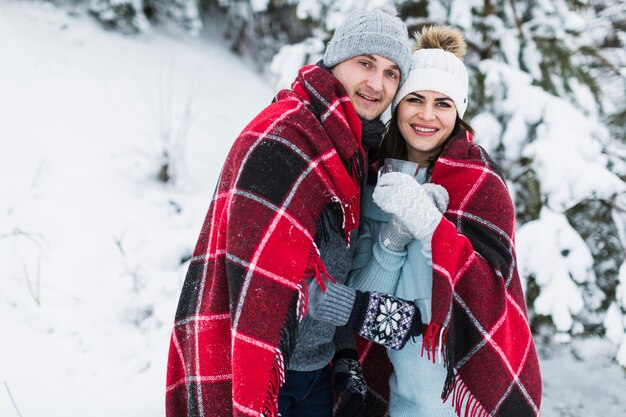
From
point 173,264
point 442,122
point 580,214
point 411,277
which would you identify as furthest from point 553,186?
point 173,264

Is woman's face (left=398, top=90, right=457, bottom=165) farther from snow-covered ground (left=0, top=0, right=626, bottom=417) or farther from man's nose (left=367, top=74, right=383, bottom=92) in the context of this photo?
snow-covered ground (left=0, top=0, right=626, bottom=417)

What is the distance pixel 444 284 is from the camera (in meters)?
1.83

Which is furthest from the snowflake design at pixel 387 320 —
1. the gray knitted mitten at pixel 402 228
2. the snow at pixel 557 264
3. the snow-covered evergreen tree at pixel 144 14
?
the snow-covered evergreen tree at pixel 144 14

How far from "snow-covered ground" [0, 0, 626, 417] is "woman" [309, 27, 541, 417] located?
1657 mm

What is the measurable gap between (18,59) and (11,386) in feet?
12.2

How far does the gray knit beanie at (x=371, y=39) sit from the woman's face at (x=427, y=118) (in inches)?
5.6

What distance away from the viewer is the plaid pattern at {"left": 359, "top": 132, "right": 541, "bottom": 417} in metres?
1.92

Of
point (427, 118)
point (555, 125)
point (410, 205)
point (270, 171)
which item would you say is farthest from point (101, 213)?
point (555, 125)

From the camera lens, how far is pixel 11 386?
9.48 ft

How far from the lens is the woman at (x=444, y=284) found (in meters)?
1.86

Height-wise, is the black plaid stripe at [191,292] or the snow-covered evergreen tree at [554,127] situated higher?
the snow-covered evergreen tree at [554,127]

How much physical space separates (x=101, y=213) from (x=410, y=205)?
3.18 meters

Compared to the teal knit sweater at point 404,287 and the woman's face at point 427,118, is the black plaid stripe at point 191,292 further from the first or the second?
the woman's face at point 427,118

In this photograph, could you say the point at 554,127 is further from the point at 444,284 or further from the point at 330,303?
the point at 330,303
